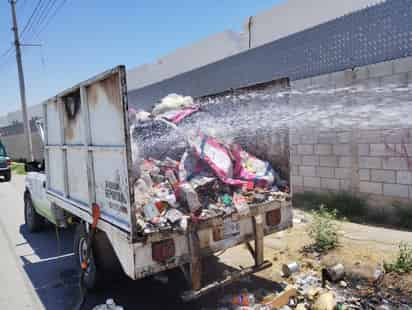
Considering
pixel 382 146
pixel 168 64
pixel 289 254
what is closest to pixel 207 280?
pixel 289 254

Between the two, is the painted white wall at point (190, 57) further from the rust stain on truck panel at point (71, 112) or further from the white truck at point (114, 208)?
the white truck at point (114, 208)

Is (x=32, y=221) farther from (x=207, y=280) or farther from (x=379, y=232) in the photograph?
(x=379, y=232)

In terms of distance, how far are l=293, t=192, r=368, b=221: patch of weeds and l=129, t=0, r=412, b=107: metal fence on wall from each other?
2171 millimetres

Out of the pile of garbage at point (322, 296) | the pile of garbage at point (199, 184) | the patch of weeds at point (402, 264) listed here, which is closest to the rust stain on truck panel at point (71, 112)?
the pile of garbage at point (199, 184)

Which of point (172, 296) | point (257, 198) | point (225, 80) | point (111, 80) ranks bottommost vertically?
point (172, 296)

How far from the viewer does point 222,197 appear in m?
3.32

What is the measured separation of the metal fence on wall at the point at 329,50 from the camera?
4.84 meters

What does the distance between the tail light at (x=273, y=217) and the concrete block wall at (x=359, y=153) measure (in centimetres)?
251

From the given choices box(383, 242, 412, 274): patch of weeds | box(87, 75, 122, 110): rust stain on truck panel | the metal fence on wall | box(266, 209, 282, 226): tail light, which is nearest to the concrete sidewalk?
box(87, 75, 122, 110): rust stain on truck panel

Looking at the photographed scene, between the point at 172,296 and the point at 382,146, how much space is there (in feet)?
12.3

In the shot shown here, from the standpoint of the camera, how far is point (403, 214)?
16.1ft

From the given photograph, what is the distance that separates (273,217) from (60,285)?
2.67 meters

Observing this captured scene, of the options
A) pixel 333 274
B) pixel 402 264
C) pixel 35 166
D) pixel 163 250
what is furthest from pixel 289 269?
pixel 35 166

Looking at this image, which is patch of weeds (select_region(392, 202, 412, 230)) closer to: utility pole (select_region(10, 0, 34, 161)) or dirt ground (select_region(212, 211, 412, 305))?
dirt ground (select_region(212, 211, 412, 305))
